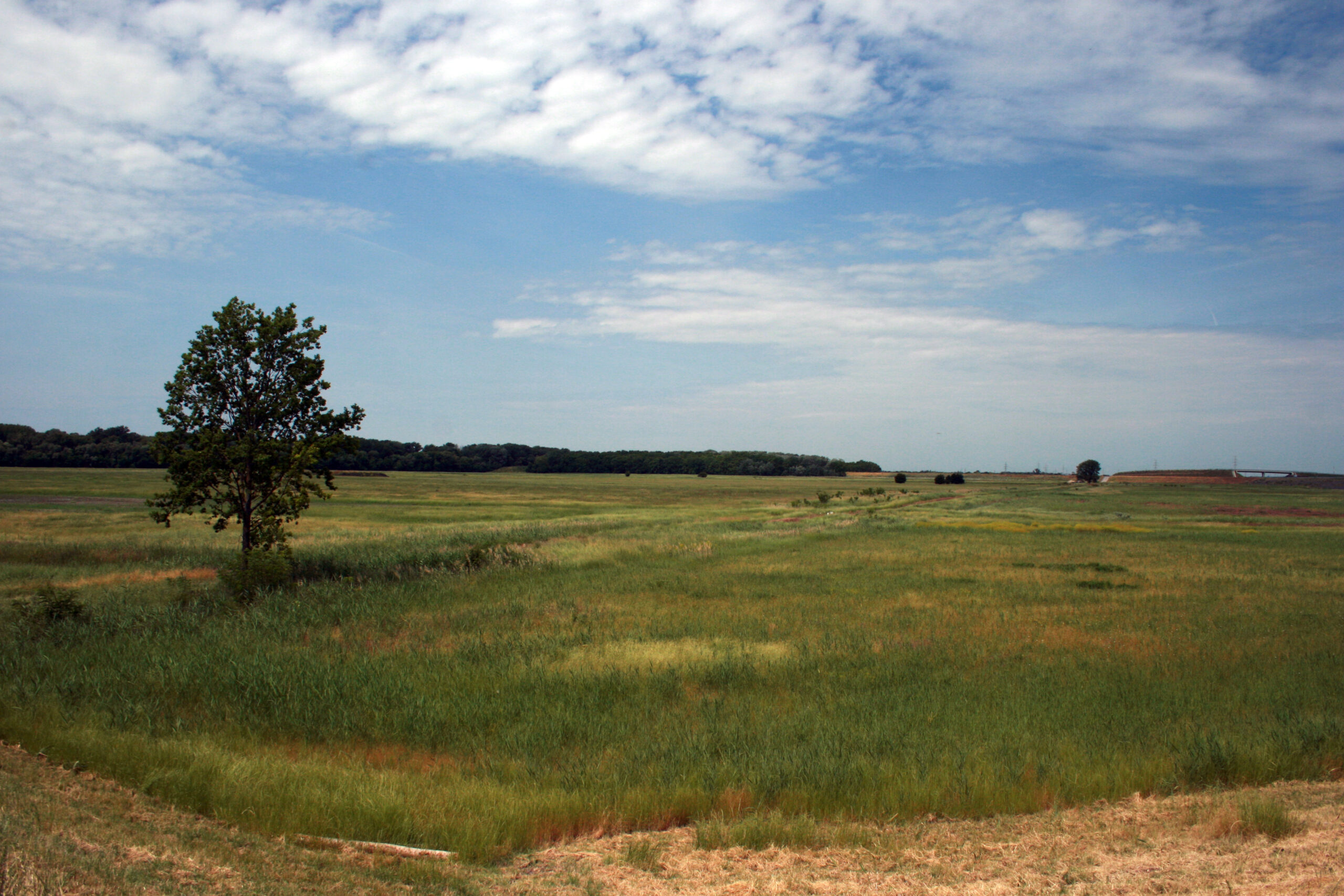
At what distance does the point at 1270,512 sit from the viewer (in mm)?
70812

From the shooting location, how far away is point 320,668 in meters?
13.2

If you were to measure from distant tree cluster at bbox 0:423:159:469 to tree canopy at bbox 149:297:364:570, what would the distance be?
361ft

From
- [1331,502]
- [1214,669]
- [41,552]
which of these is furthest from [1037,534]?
[1331,502]

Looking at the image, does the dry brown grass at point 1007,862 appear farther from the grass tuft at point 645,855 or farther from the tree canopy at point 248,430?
the tree canopy at point 248,430

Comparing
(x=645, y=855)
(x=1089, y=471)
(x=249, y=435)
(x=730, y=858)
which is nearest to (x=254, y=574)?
(x=249, y=435)

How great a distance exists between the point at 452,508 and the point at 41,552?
40003mm

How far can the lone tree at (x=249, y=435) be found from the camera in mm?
22625

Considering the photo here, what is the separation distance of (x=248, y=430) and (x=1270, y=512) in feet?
279

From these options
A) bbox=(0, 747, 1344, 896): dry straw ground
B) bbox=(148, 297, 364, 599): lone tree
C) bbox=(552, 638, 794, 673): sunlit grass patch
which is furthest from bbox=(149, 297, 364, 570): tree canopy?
bbox=(0, 747, 1344, 896): dry straw ground

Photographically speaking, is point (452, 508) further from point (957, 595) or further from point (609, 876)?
point (609, 876)

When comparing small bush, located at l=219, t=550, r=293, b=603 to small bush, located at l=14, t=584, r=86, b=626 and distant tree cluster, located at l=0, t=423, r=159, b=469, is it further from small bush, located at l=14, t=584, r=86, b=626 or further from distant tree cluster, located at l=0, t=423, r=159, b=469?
distant tree cluster, located at l=0, t=423, r=159, b=469

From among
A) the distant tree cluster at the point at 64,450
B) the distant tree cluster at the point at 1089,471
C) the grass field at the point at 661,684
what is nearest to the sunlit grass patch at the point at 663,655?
the grass field at the point at 661,684

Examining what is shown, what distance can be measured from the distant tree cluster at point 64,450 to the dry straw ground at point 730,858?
130m

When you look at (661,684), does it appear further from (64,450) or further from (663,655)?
(64,450)
